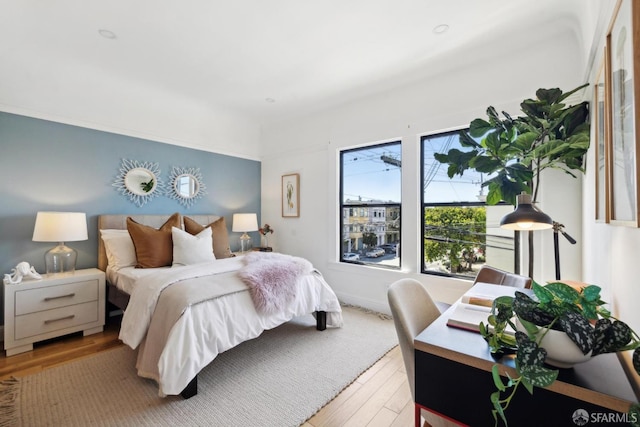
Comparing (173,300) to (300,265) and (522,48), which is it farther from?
(522,48)

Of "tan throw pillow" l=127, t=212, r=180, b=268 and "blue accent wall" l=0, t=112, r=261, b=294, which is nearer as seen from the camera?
"blue accent wall" l=0, t=112, r=261, b=294

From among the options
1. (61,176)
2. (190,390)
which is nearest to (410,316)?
(190,390)

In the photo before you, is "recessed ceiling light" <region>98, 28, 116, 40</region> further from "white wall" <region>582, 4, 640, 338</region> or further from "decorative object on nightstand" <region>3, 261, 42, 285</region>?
"white wall" <region>582, 4, 640, 338</region>

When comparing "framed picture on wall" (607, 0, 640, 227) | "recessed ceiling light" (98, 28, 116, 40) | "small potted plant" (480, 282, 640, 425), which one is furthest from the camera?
"recessed ceiling light" (98, 28, 116, 40)

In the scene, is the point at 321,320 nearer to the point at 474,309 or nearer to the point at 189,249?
the point at 189,249

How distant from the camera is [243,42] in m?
2.50

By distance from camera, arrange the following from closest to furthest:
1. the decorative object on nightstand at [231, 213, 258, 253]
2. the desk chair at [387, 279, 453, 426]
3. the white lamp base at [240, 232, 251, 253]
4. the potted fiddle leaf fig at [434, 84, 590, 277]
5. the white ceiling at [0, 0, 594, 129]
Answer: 1. the desk chair at [387, 279, 453, 426]
2. the potted fiddle leaf fig at [434, 84, 590, 277]
3. the white ceiling at [0, 0, 594, 129]
4. the decorative object on nightstand at [231, 213, 258, 253]
5. the white lamp base at [240, 232, 251, 253]

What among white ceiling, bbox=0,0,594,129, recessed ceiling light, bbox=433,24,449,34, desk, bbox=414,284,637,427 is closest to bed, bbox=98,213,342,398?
desk, bbox=414,284,637,427

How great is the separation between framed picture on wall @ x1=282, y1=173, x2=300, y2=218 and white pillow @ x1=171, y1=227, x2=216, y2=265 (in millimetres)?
1546

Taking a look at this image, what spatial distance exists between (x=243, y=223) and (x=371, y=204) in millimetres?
2031

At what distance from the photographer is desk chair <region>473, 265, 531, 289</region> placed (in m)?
1.89

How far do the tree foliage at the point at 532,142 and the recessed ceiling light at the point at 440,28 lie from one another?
2.79 ft

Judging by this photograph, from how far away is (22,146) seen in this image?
9.08 feet

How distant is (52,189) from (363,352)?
3658mm
